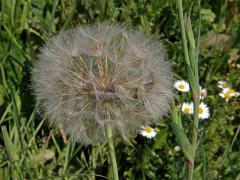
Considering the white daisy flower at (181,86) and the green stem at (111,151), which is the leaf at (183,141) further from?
the white daisy flower at (181,86)

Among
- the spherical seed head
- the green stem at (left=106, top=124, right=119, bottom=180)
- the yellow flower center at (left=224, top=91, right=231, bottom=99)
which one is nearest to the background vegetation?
the yellow flower center at (left=224, top=91, right=231, bottom=99)

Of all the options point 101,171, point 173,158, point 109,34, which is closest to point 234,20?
point 173,158

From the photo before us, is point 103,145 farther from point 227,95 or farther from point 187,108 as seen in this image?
point 227,95

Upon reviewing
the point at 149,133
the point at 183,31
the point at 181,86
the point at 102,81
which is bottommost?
the point at 149,133

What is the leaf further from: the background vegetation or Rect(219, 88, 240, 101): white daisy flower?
Rect(219, 88, 240, 101): white daisy flower

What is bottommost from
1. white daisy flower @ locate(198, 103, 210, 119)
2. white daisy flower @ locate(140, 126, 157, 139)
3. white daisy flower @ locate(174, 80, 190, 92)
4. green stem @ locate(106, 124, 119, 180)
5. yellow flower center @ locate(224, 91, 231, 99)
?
white daisy flower @ locate(140, 126, 157, 139)

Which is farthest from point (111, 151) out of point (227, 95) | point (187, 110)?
point (227, 95)
